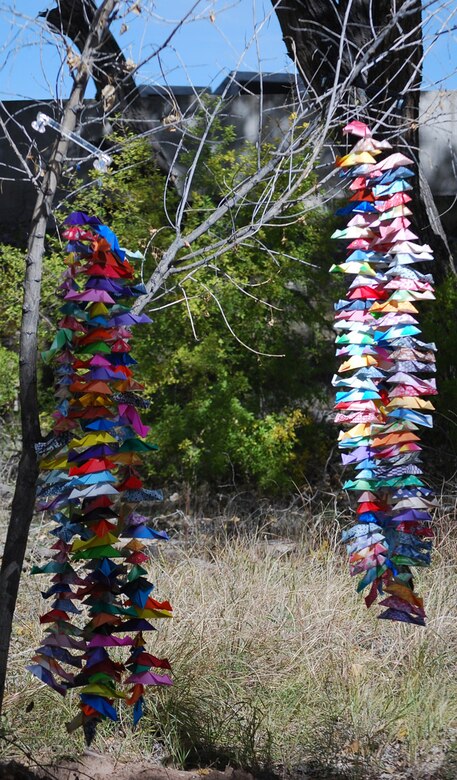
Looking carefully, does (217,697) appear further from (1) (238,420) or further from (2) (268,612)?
(1) (238,420)

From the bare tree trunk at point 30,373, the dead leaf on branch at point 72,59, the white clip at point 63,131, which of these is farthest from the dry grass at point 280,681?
the dead leaf on branch at point 72,59

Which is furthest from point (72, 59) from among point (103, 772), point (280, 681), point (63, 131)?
point (280, 681)

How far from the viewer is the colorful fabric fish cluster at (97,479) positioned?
3266 millimetres

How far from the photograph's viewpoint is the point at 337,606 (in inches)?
195

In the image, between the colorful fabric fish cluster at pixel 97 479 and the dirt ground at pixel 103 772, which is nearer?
the dirt ground at pixel 103 772

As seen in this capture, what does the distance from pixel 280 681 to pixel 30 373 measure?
189 centimetres

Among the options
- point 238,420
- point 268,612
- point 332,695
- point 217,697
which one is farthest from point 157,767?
point 238,420

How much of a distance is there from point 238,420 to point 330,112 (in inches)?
205

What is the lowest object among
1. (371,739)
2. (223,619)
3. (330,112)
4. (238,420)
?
(371,739)

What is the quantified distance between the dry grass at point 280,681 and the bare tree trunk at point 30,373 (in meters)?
0.60

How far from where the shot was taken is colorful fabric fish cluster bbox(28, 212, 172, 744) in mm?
3266

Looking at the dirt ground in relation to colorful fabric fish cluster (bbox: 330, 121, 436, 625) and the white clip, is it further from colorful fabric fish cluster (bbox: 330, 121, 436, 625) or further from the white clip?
the white clip

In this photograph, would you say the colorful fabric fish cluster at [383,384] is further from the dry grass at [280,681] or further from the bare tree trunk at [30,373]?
the bare tree trunk at [30,373]

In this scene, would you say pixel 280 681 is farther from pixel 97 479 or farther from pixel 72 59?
pixel 72 59
